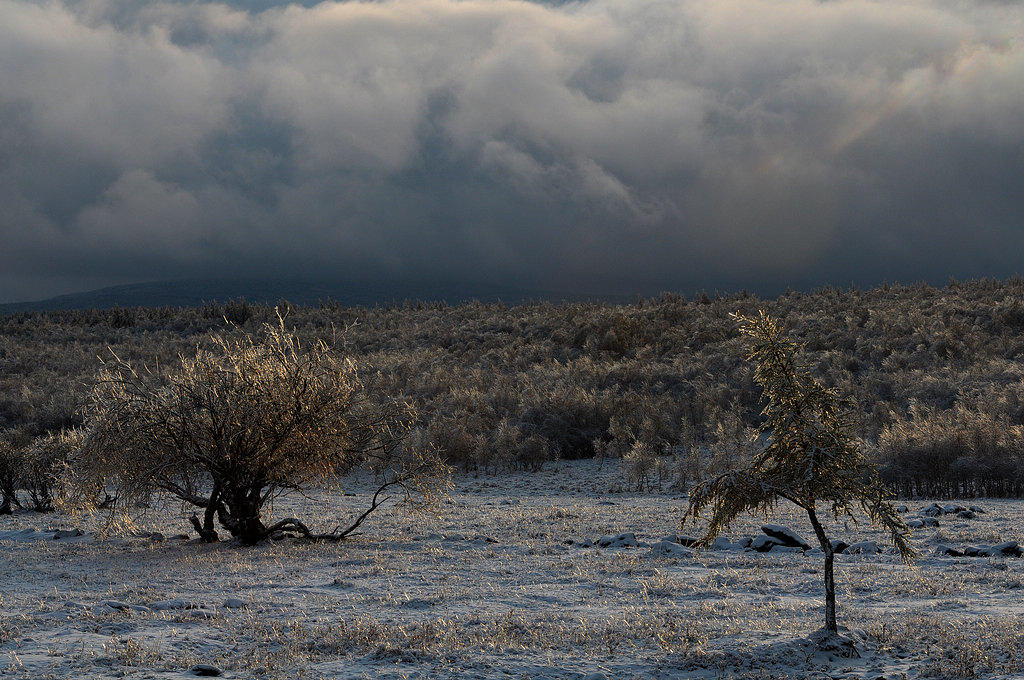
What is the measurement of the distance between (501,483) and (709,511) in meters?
6.71

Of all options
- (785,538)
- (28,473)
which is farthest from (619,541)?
(28,473)

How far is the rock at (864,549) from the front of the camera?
34.9ft

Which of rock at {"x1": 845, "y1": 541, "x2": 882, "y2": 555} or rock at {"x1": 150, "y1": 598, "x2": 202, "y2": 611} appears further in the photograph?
rock at {"x1": 845, "y1": 541, "x2": 882, "y2": 555}

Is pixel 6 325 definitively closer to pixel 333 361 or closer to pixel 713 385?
pixel 713 385

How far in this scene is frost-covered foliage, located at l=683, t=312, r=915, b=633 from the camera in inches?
264

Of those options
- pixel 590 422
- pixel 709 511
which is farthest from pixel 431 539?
pixel 590 422

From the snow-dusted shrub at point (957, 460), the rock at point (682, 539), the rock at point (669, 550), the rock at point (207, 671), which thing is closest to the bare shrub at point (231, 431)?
the rock at point (669, 550)

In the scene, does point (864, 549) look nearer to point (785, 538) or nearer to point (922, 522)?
point (785, 538)

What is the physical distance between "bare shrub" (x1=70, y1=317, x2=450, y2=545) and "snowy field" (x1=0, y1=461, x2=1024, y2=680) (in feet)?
2.88

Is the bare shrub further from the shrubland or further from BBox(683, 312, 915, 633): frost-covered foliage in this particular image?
BBox(683, 312, 915, 633): frost-covered foliage

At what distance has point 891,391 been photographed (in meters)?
24.2

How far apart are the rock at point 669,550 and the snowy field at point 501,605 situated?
0.06 metres

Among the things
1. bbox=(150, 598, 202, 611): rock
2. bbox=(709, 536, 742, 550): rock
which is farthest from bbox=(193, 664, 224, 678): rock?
bbox=(709, 536, 742, 550): rock

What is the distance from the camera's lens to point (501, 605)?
340 inches
